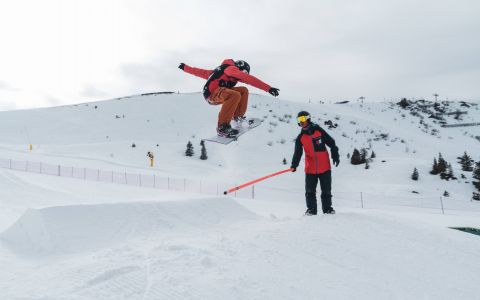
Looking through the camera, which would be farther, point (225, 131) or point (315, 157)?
point (225, 131)

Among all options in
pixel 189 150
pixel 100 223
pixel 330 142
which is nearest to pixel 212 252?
pixel 100 223

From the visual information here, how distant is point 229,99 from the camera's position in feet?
20.9

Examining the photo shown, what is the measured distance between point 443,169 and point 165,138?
67.1ft

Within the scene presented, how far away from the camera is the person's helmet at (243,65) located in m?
6.08

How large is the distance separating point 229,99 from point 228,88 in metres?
0.20

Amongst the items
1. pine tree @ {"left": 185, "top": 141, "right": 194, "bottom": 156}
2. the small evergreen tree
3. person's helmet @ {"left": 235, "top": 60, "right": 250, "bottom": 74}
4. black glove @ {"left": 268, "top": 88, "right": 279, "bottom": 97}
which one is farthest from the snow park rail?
black glove @ {"left": 268, "top": 88, "right": 279, "bottom": 97}

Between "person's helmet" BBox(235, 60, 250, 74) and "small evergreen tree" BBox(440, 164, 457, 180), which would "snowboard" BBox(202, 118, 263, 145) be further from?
"small evergreen tree" BBox(440, 164, 457, 180)

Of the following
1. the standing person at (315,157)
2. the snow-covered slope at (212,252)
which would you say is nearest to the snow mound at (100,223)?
the snow-covered slope at (212,252)

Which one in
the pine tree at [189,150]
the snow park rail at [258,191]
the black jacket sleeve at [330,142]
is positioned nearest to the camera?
the black jacket sleeve at [330,142]

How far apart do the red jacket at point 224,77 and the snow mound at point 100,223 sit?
2196mm

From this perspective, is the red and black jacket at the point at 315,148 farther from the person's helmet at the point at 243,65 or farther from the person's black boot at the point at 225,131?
the person's helmet at the point at 243,65

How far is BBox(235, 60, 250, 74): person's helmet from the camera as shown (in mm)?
6083

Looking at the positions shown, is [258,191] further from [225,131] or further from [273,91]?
[273,91]

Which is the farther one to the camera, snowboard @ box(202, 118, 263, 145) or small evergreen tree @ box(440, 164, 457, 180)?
small evergreen tree @ box(440, 164, 457, 180)
